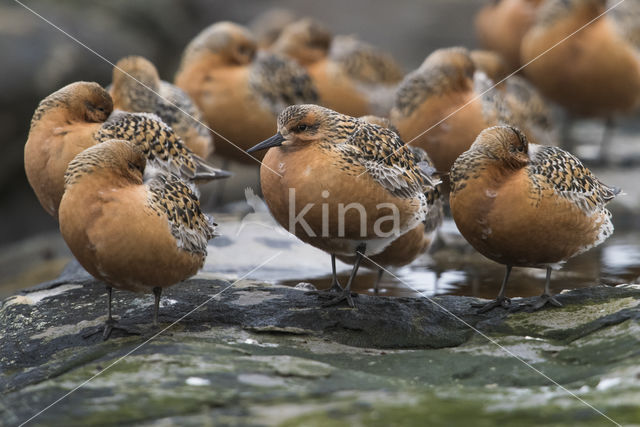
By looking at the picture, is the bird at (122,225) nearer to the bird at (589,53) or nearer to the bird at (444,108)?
the bird at (444,108)

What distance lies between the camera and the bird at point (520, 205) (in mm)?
5582

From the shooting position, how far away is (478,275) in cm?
796

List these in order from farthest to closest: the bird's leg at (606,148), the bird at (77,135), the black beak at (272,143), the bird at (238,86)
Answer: the bird's leg at (606,148) < the bird at (238,86) < the bird at (77,135) < the black beak at (272,143)

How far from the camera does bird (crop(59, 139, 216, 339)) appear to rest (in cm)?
504

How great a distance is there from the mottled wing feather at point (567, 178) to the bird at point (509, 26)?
8.22 m

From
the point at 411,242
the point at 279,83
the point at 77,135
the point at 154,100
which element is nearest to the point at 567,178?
the point at 411,242

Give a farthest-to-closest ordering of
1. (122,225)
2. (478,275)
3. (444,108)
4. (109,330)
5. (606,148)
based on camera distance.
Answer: (606,148) → (444,108) → (478,275) → (109,330) → (122,225)

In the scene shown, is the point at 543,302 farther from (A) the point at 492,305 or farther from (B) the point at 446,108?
(B) the point at 446,108

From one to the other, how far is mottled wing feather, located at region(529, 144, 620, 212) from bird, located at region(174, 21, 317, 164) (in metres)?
4.63

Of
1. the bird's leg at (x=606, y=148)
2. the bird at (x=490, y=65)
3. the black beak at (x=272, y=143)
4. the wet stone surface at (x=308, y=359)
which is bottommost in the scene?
the wet stone surface at (x=308, y=359)

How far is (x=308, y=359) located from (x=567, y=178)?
232 cm

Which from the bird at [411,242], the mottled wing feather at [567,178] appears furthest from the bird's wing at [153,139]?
the mottled wing feather at [567,178]

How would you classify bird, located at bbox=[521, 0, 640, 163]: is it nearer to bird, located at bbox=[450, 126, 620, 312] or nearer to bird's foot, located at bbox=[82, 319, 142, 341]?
bird, located at bbox=[450, 126, 620, 312]

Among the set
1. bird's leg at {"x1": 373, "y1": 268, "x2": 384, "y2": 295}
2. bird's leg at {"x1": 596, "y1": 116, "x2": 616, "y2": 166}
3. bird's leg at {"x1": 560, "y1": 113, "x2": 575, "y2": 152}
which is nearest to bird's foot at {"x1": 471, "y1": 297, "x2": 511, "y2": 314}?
bird's leg at {"x1": 373, "y1": 268, "x2": 384, "y2": 295}
